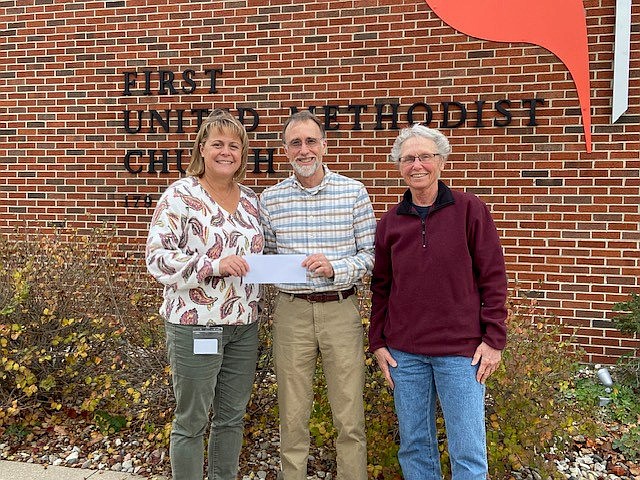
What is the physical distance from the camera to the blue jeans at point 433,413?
7.75ft

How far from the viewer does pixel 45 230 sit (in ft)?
19.7

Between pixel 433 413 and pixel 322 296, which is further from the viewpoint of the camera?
pixel 322 296

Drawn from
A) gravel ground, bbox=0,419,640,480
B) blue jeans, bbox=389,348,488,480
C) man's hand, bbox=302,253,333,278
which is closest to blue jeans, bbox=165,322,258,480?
man's hand, bbox=302,253,333,278

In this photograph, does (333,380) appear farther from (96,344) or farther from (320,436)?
(96,344)

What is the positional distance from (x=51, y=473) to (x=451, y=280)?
2601 millimetres

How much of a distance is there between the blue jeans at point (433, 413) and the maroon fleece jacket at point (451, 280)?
0.09 meters

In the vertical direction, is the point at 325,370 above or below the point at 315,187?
below

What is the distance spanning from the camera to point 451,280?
7.66ft

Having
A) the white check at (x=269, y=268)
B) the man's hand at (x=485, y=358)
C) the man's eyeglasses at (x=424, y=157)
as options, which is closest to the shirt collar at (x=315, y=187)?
the white check at (x=269, y=268)

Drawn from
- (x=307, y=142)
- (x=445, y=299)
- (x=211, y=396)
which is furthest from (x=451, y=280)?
(x=211, y=396)

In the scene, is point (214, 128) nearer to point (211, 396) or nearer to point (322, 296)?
point (322, 296)

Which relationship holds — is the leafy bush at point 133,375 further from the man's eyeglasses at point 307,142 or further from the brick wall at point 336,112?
the brick wall at point 336,112

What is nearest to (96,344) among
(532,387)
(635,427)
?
(532,387)

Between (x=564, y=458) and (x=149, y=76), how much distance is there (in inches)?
188
